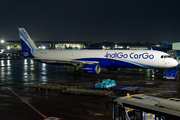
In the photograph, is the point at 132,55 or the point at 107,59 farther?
the point at 107,59

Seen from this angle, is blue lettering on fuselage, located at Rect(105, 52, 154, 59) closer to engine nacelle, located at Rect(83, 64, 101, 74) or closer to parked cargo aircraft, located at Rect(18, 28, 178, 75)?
parked cargo aircraft, located at Rect(18, 28, 178, 75)

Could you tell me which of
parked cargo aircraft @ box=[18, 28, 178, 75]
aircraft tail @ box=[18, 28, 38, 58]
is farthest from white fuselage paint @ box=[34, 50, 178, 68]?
aircraft tail @ box=[18, 28, 38, 58]

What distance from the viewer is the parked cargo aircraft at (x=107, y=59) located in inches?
1272

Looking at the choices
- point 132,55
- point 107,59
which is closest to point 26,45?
point 107,59

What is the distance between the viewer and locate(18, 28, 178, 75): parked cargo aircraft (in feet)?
106

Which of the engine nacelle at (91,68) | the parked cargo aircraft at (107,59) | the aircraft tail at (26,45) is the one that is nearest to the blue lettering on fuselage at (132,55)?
the parked cargo aircraft at (107,59)

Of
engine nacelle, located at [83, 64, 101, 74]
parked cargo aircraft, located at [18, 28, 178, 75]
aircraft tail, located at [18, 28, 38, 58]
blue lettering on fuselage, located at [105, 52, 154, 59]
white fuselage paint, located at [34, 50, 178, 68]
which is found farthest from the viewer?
aircraft tail, located at [18, 28, 38, 58]

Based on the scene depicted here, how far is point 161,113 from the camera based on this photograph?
8.05 metres

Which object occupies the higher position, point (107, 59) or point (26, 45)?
point (26, 45)

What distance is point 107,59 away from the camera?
35.7 m

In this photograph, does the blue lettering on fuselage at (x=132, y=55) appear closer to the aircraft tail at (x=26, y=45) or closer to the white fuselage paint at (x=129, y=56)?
the white fuselage paint at (x=129, y=56)

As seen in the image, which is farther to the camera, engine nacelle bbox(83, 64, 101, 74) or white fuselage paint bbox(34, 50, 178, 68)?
engine nacelle bbox(83, 64, 101, 74)

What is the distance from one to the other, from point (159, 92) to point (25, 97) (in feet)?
44.7

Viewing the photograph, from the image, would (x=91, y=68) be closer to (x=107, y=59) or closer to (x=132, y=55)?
(x=107, y=59)
